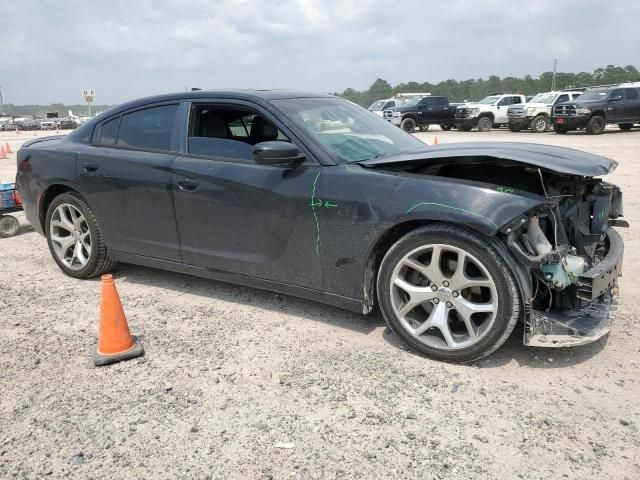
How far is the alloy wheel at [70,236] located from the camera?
4941mm

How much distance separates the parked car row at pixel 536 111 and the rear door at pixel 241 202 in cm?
2152

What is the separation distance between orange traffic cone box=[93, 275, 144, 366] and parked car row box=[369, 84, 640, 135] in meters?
22.6

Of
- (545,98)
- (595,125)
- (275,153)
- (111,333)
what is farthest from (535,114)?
(111,333)

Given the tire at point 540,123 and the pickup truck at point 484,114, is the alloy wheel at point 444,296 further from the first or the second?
the pickup truck at point 484,114

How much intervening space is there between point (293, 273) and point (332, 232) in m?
0.45

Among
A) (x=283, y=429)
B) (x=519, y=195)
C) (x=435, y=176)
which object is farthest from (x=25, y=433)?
(x=519, y=195)

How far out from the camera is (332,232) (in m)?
3.51

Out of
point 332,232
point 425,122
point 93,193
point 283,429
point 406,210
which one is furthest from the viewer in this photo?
point 425,122

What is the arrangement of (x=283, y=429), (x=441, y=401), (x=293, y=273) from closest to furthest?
(x=283, y=429)
(x=441, y=401)
(x=293, y=273)

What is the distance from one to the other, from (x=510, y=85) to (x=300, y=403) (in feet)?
287

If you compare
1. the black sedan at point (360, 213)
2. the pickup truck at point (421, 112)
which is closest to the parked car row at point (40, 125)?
the pickup truck at point (421, 112)

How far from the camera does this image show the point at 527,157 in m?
3.20

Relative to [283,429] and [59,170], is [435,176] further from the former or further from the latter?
[59,170]

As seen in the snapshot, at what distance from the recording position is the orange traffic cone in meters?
3.45
